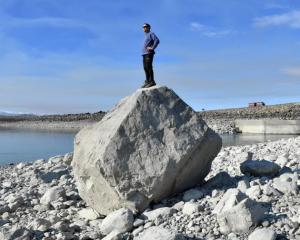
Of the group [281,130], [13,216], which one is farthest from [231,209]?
[281,130]

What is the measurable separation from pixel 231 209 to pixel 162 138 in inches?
78.3

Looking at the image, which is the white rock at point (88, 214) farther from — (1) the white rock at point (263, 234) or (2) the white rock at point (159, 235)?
(1) the white rock at point (263, 234)

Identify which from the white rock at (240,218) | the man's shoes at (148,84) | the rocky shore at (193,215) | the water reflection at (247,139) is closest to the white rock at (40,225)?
the rocky shore at (193,215)

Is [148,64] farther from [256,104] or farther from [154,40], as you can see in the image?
[256,104]

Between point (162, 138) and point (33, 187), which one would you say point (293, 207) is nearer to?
point (162, 138)

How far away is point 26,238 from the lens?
8320 millimetres

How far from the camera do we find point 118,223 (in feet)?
27.2

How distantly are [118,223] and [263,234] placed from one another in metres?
2.33

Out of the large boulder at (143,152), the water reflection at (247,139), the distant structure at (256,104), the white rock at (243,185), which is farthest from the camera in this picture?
the distant structure at (256,104)

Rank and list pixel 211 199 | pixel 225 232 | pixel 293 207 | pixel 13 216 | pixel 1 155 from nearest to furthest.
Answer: pixel 225 232, pixel 293 207, pixel 211 199, pixel 13 216, pixel 1 155

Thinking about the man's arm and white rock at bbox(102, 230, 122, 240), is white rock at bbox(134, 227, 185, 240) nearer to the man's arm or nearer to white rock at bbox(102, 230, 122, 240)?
white rock at bbox(102, 230, 122, 240)

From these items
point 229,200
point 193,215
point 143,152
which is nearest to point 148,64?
point 143,152

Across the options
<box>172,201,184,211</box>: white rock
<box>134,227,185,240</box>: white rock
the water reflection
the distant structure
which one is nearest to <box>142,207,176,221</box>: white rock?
<box>172,201,184,211</box>: white rock

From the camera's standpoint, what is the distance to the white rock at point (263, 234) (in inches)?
281
